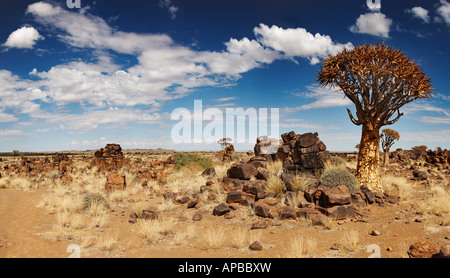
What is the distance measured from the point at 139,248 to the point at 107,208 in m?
5.64

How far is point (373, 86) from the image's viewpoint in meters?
12.1

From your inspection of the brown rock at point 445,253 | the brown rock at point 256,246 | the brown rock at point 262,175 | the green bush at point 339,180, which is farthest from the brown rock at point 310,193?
the brown rock at point 445,253

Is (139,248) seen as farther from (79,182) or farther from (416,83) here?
(79,182)

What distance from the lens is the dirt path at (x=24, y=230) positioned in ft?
23.5

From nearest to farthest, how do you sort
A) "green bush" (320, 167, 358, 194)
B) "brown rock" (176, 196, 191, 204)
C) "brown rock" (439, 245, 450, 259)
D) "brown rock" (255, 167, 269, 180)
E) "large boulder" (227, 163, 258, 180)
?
1. "brown rock" (439, 245, 450, 259)
2. "green bush" (320, 167, 358, 194)
3. "brown rock" (176, 196, 191, 204)
4. "brown rock" (255, 167, 269, 180)
5. "large boulder" (227, 163, 258, 180)

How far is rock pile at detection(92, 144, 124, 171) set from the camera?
3003 centimetres

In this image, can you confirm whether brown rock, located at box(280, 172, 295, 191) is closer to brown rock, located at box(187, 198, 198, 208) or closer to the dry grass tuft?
brown rock, located at box(187, 198, 198, 208)

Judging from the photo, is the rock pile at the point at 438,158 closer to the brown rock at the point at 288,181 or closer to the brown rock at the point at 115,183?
the brown rock at the point at 288,181

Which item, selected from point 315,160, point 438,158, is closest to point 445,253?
point 315,160

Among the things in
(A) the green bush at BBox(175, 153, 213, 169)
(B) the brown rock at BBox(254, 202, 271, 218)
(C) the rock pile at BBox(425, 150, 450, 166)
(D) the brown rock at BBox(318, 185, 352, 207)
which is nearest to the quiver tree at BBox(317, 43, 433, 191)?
(D) the brown rock at BBox(318, 185, 352, 207)

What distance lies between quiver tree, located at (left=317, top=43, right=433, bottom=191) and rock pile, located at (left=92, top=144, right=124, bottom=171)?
25.1m

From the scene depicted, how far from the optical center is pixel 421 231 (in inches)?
308

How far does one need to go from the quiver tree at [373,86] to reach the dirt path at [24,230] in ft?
39.4
